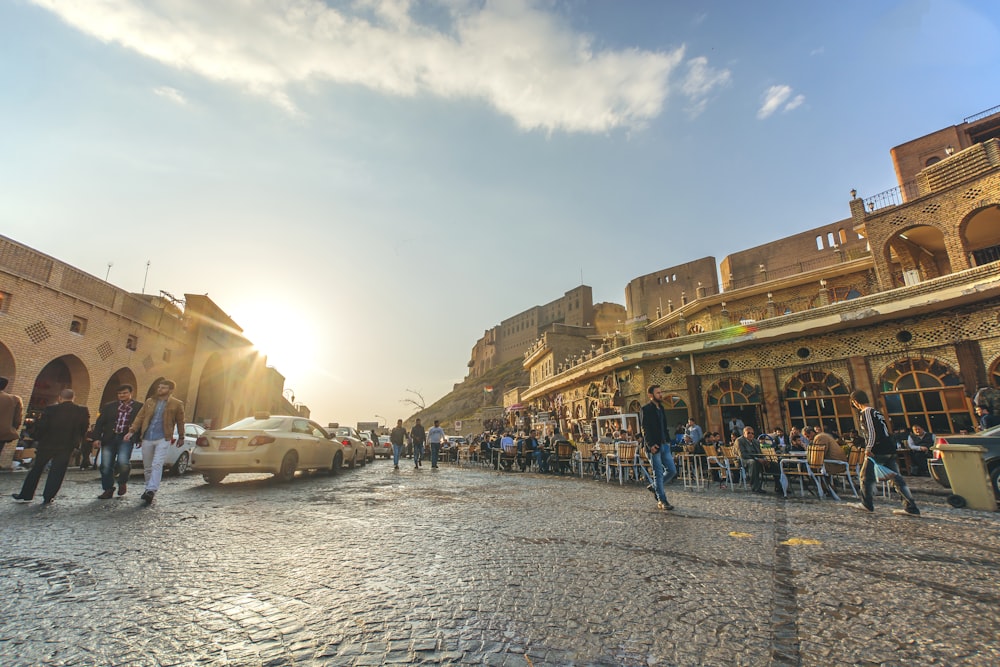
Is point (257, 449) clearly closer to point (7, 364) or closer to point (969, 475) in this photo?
point (7, 364)

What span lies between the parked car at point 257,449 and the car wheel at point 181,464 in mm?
2941

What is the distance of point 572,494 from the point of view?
28.8 ft

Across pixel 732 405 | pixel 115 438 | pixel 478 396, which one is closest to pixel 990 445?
pixel 732 405

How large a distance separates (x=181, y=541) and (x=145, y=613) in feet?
6.61

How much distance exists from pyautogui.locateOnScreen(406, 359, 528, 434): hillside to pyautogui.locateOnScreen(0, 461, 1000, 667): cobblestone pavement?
6304 centimetres

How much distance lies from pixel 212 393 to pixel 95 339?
1287 centimetres

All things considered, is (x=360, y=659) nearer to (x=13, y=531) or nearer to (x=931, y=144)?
(x=13, y=531)

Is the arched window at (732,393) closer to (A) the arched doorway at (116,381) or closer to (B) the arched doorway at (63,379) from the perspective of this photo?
(A) the arched doorway at (116,381)

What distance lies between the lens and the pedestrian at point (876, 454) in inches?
255

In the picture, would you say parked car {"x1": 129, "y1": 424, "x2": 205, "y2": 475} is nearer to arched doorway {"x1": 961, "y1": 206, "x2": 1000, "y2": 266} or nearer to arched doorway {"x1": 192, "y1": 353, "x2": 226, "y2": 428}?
arched doorway {"x1": 192, "y1": 353, "x2": 226, "y2": 428}

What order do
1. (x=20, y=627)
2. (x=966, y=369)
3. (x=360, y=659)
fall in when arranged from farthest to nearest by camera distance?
(x=966, y=369) < (x=20, y=627) < (x=360, y=659)

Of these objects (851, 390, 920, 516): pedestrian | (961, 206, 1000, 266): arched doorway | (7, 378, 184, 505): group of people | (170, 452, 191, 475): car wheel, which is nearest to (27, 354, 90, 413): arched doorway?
(170, 452, 191, 475): car wheel

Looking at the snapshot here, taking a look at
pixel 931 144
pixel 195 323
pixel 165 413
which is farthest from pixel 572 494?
pixel 931 144

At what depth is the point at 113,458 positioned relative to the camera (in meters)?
7.16
